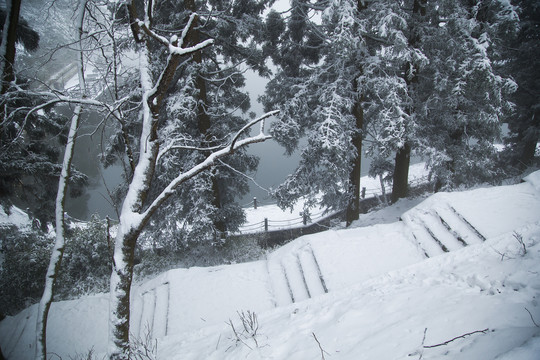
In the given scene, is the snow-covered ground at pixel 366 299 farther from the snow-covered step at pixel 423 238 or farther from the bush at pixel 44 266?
the bush at pixel 44 266

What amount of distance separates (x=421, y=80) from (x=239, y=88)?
674 cm

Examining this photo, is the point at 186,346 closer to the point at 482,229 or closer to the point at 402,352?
the point at 402,352

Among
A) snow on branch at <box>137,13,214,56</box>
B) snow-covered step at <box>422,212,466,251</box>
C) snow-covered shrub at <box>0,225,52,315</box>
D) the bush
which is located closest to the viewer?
snow on branch at <box>137,13,214,56</box>

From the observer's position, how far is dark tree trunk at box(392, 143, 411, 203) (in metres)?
9.92

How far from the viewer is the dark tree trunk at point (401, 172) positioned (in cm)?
992

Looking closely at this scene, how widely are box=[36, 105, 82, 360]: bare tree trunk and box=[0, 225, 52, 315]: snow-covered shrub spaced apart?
6.17 meters

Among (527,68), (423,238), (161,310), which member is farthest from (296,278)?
(527,68)

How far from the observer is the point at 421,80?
9.38 meters

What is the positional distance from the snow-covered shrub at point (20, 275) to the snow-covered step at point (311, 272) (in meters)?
8.90

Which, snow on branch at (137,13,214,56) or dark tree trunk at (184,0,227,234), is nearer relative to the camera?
snow on branch at (137,13,214,56)

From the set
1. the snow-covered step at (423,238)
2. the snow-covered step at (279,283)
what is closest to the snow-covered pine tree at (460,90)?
the snow-covered step at (423,238)

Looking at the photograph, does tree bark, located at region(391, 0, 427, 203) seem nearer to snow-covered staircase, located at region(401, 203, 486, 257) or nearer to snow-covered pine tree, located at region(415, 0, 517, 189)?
snow-covered pine tree, located at region(415, 0, 517, 189)

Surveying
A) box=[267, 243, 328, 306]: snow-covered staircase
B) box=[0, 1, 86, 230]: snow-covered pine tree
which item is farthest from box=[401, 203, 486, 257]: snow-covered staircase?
box=[0, 1, 86, 230]: snow-covered pine tree

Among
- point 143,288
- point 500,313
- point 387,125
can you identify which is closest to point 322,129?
point 387,125
